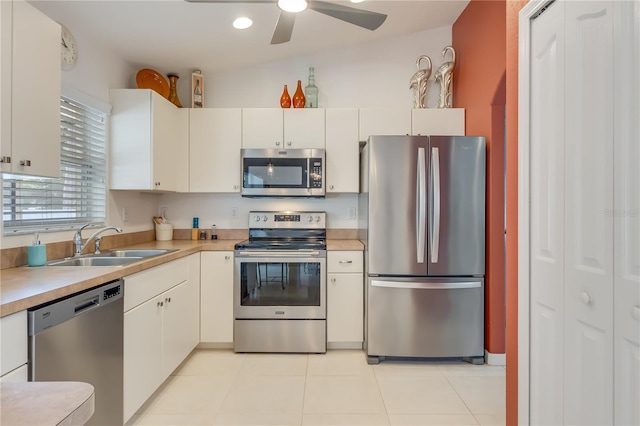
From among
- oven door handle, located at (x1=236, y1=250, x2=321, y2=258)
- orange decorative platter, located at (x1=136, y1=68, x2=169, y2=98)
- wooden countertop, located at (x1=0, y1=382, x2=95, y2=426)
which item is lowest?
oven door handle, located at (x1=236, y1=250, x2=321, y2=258)

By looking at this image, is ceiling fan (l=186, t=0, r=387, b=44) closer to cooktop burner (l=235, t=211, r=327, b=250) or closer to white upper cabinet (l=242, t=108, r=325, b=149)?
white upper cabinet (l=242, t=108, r=325, b=149)

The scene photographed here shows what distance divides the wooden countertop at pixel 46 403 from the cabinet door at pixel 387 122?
9.40ft

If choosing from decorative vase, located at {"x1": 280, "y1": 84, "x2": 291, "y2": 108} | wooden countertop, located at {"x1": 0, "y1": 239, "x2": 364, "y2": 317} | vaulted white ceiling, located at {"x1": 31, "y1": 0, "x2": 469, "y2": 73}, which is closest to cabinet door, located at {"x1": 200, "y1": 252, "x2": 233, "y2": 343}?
wooden countertop, located at {"x1": 0, "y1": 239, "x2": 364, "y2": 317}

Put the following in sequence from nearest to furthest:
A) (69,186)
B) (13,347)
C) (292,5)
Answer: (13,347), (292,5), (69,186)

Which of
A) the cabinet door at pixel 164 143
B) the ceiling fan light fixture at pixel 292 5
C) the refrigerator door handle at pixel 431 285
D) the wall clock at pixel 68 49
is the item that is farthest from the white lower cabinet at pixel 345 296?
the wall clock at pixel 68 49

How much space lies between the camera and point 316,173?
3064 mm

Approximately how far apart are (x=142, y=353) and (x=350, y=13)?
230 cm

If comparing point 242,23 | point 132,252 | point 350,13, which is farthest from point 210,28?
point 132,252

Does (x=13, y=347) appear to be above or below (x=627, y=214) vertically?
below

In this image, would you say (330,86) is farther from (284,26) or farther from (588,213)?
(588,213)

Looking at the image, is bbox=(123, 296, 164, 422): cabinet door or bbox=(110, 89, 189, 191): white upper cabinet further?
bbox=(110, 89, 189, 191): white upper cabinet

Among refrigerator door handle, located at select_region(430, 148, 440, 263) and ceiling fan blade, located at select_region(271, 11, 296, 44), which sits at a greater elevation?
ceiling fan blade, located at select_region(271, 11, 296, 44)

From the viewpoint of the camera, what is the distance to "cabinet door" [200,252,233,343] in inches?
113

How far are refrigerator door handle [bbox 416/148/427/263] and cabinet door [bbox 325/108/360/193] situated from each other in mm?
674
